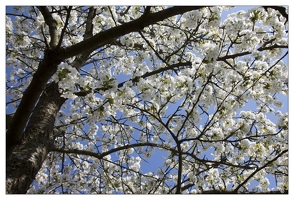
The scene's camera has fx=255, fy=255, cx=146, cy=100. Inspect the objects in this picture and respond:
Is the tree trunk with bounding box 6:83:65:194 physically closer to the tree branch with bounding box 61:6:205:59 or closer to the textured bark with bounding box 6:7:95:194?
the textured bark with bounding box 6:7:95:194

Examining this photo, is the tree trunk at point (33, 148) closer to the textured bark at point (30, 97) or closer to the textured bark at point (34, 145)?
the textured bark at point (34, 145)

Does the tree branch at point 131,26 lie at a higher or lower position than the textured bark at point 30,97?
higher

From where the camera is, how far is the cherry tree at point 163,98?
2.20 metres

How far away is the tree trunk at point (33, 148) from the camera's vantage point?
2.09 m

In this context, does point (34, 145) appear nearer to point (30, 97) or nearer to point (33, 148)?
point (33, 148)

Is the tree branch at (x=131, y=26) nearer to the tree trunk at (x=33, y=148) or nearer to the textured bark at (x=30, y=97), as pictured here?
the textured bark at (x=30, y=97)

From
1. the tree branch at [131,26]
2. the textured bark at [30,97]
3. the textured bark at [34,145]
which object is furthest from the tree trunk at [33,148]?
the tree branch at [131,26]

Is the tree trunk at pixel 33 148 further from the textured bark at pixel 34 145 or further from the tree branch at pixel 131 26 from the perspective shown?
the tree branch at pixel 131 26

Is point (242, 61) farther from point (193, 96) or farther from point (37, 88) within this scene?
point (37, 88)

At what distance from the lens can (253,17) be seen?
2.81 m

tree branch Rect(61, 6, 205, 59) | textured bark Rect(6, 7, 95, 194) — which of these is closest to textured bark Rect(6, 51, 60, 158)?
textured bark Rect(6, 7, 95, 194)

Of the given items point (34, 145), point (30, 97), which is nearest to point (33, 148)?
point (34, 145)
